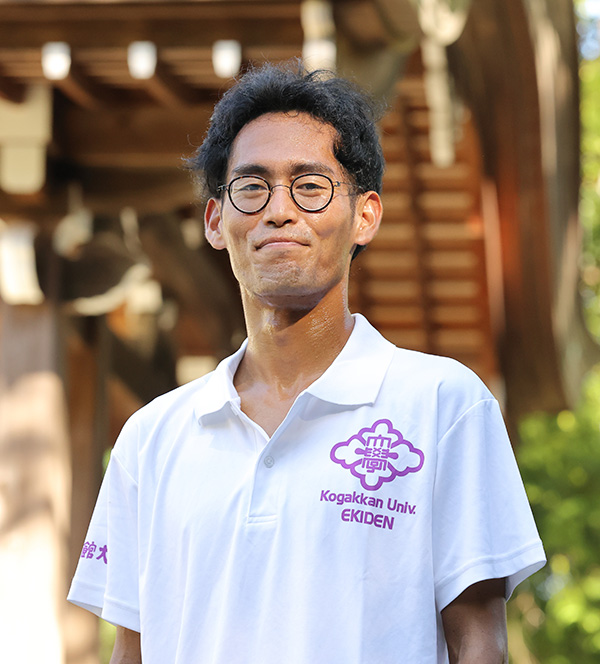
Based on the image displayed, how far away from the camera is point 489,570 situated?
4.93 ft

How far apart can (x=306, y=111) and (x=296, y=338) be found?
0.35 m

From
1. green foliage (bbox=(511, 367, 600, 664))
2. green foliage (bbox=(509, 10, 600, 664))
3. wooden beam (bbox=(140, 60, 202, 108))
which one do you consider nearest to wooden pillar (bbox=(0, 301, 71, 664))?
wooden beam (bbox=(140, 60, 202, 108))

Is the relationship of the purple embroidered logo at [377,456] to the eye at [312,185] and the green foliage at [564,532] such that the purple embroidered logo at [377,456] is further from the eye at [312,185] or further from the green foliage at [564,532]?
the green foliage at [564,532]

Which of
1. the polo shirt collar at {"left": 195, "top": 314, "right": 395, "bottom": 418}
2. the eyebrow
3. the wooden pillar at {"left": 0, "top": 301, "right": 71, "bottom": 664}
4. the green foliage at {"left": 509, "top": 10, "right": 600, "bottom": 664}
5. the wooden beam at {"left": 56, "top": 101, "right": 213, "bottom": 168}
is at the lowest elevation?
the green foliage at {"left": 509, "top": 10, "right": 600, "bottom": 664}

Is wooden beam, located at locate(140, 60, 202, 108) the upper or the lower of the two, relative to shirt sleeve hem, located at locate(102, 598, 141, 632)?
upper

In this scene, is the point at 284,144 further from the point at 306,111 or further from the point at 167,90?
the point at 167,90

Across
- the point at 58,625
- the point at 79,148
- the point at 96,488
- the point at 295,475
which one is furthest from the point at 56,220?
the point at 295,475

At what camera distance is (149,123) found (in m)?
3.96

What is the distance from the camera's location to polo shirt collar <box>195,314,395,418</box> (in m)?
1.65

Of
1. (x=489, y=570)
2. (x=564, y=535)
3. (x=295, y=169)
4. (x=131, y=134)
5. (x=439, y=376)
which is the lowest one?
(x=564, y=535)

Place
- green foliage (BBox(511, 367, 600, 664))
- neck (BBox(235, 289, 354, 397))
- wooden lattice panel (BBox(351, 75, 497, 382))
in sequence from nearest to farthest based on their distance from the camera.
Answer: neck (BBox(235, 289, 354, 397)) < wooden lattice panel (BBox(351, 75, 497, 382)) < green foliage (BBox(511, 367, 600, 664))

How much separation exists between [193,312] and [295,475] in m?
4.73

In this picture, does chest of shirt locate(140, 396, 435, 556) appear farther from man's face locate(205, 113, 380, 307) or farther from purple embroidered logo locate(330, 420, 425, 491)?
man's face locate(205, 113, 380, 307)

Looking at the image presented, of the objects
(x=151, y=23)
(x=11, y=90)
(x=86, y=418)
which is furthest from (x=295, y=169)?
(x=86, y=418)
